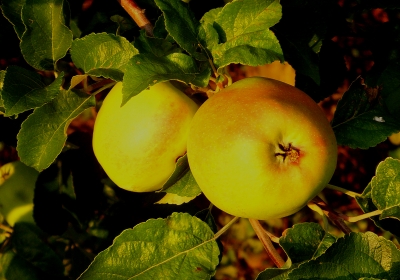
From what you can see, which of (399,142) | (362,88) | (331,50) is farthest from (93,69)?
(399,142)

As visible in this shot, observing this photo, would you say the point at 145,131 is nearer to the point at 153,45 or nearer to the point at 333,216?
the point at 153,45

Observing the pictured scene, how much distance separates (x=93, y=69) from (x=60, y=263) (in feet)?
2.56

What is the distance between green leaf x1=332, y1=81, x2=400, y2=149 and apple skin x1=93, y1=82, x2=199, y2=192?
15.0 inches

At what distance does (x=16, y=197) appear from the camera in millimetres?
1691

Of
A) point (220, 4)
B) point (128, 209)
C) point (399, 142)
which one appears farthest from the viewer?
point (399, 142)

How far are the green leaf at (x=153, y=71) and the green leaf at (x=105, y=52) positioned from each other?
9 cm

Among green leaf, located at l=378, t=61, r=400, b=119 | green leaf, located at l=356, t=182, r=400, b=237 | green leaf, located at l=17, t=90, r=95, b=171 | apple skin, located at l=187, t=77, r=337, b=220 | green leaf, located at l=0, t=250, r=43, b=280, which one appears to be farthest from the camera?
green leaf, located at l=0, t=250, r=43, b=280

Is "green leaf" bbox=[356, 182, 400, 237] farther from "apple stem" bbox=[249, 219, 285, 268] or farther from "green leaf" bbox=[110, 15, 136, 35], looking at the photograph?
"green leaf" bbox=[110, 15, 136, 35]

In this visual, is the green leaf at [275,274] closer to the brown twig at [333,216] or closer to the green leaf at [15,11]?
the brown twig at [333,216]

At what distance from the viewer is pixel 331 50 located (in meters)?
1.44

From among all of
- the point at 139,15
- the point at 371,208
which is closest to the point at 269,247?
the point at 371,208

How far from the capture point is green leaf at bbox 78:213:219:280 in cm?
97

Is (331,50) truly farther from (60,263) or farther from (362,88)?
(60,263)

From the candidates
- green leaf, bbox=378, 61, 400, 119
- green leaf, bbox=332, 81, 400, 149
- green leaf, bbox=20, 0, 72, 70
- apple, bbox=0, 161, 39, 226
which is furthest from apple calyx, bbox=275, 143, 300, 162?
apple, bbox=0, 161, 39, 226
